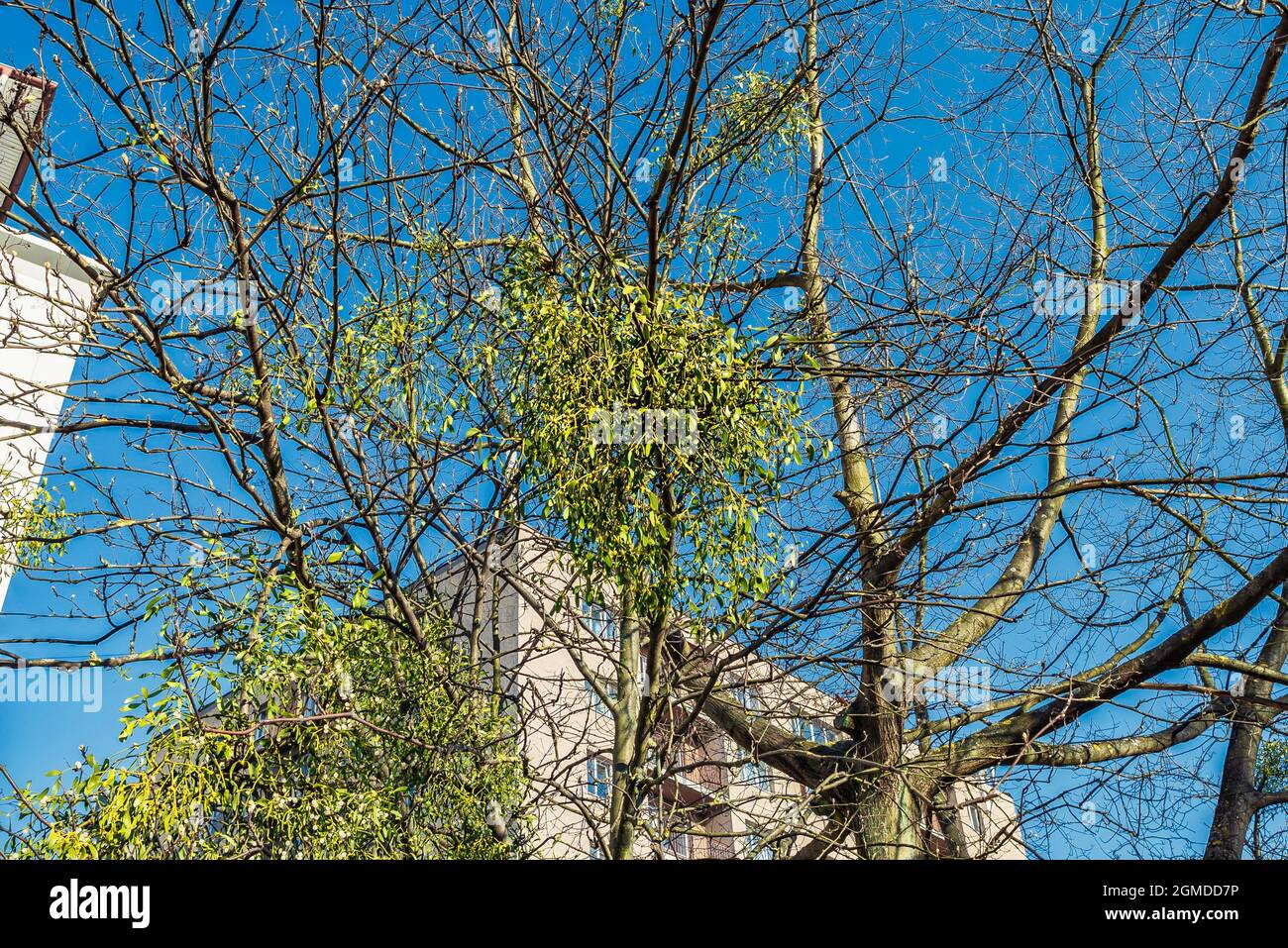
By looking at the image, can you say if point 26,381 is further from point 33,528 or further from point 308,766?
point 308,766

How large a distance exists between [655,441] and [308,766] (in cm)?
191

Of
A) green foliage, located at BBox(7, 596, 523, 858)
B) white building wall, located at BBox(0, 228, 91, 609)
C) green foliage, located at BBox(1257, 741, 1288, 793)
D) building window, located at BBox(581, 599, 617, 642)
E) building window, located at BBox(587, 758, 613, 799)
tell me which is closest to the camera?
green foliage, located at BBox(7, 596, 523, 858)

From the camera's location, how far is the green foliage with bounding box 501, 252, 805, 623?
11.3 ft

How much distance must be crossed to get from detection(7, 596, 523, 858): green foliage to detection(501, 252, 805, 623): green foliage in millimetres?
1055

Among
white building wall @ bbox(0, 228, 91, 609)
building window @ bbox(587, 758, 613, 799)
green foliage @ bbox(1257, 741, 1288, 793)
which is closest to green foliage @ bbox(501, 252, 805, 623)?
building window @ bbox(587, 758, 613, 799)

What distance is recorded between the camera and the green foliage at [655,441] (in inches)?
135

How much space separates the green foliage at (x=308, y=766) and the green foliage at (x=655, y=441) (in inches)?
41.5

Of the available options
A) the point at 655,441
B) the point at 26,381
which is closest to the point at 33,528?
the point at 26,381

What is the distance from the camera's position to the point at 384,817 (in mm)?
3869

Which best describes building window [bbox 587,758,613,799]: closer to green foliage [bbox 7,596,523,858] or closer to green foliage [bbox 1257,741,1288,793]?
green foliage [bbox 7,596,523,858]
